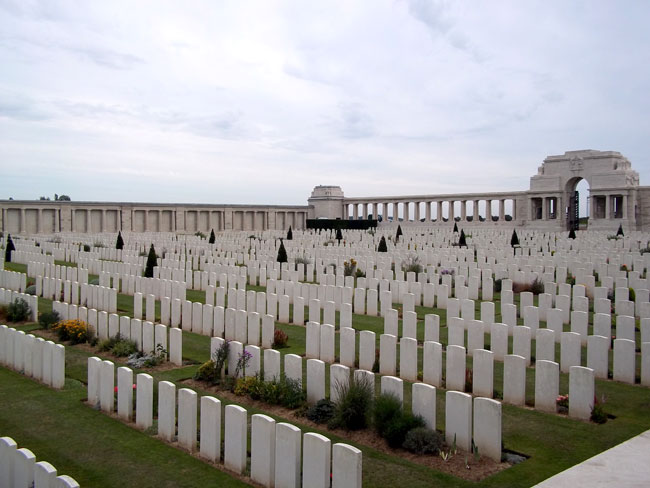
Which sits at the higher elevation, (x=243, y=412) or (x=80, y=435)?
(x=243, y=412)

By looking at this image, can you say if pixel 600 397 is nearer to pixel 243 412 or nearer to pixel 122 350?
pixel 243 412

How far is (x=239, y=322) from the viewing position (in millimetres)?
10617

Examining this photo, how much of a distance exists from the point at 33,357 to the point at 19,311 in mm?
4895

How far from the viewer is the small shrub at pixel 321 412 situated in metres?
6.66

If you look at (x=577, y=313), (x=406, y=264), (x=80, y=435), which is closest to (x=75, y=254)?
(x=406, y=264)

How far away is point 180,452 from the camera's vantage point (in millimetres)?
5949

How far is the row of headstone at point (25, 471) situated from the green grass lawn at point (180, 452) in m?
0.71

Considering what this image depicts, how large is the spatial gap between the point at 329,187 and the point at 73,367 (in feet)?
181

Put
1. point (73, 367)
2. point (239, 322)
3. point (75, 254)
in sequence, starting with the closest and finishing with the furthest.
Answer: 1. point (73, 367)
2. point (239, 322)
3. point (75, 254)

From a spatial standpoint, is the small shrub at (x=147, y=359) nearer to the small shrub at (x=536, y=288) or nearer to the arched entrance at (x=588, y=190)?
the small shrub at (x=536, y=288)

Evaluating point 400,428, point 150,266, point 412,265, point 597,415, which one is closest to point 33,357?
point 400,428

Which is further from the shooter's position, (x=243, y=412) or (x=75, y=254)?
(x=75, y=254)

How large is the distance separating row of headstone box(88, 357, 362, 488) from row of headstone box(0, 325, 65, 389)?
4.35ft

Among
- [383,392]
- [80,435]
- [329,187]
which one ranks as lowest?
[80,435]
